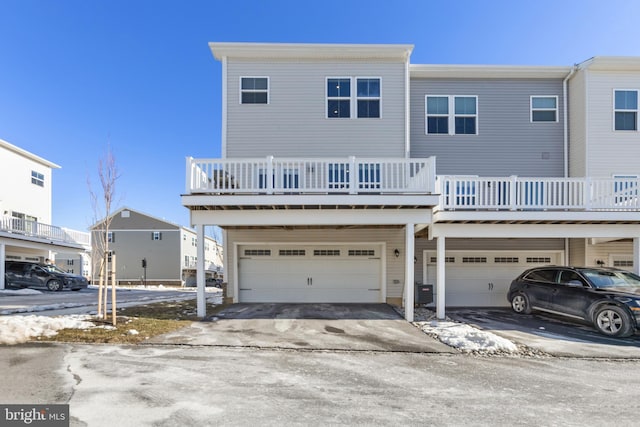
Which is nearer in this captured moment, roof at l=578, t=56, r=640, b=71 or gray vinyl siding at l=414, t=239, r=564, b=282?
roof at l=578, t=56, r=640, b=71

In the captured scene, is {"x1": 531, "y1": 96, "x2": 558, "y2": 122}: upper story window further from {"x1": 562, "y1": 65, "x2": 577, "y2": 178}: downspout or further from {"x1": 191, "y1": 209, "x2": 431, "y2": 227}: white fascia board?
{"x1": 191, "y1": 209, "x2": 431, "y2": 227}: white fascia board

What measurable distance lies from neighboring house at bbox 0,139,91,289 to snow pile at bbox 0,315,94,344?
1304 cm

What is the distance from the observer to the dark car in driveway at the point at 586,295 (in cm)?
745

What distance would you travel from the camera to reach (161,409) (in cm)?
384

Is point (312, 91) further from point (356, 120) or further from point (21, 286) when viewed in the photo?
point (21, 286)

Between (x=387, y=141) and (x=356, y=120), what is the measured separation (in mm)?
1258

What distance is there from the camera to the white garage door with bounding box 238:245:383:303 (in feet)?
38.8

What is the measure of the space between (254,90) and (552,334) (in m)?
10.7

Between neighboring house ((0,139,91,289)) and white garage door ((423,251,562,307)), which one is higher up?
neighboring house ((0,139,91,289))

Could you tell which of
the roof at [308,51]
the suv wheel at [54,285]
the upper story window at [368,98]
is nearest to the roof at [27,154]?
the suv wheel at [54,285]

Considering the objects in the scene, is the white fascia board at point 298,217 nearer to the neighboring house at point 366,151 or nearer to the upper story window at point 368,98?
the neighboring house at point 366,151

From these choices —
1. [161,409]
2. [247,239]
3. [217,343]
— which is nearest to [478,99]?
[247,239]

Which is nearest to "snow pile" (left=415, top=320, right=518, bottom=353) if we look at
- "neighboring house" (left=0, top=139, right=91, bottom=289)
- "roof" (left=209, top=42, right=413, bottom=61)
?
"roof" (left=209, top=42, right=413, bottom=61)

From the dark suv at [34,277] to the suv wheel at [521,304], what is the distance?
66.1ft
